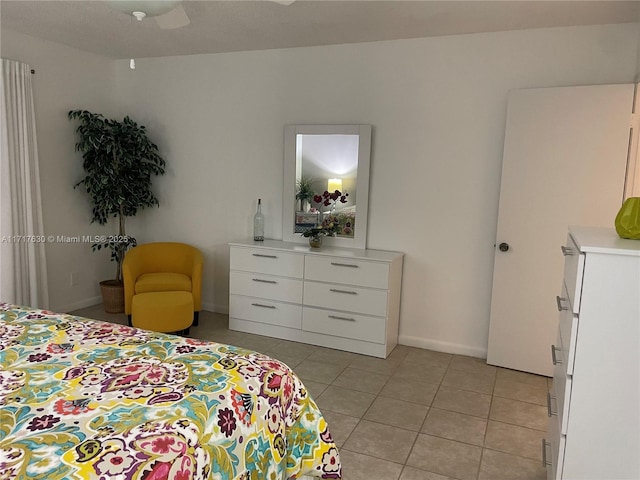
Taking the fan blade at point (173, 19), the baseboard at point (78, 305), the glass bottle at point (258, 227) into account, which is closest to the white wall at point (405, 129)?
the glass bottle at point (258, 227)

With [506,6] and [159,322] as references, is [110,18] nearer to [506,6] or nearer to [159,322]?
[159,322]

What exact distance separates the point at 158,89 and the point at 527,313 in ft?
12.8

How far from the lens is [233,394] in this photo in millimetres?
1535

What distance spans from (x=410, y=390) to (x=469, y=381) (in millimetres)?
469

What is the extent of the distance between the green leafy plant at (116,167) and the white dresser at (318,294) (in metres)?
1.23

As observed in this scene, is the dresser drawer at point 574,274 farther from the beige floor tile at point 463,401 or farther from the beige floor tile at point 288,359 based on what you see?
the beige floor tile at point 288,359

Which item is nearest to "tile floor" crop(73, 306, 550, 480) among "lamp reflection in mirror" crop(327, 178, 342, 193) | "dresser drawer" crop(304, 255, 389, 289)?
"dresser drawer" crop(304, 255, 389, 289)

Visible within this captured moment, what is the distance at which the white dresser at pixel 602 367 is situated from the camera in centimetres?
166

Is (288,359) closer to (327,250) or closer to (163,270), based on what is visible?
(327,250)

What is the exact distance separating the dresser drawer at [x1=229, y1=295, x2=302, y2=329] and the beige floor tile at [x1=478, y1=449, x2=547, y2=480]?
190cm

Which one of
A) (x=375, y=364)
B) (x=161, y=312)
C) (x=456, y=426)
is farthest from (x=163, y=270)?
(x=456, y=426)

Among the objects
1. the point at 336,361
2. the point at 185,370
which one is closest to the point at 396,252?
the point at 336,361

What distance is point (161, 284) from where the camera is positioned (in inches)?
159

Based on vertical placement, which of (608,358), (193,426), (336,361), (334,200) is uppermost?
(334,200)
